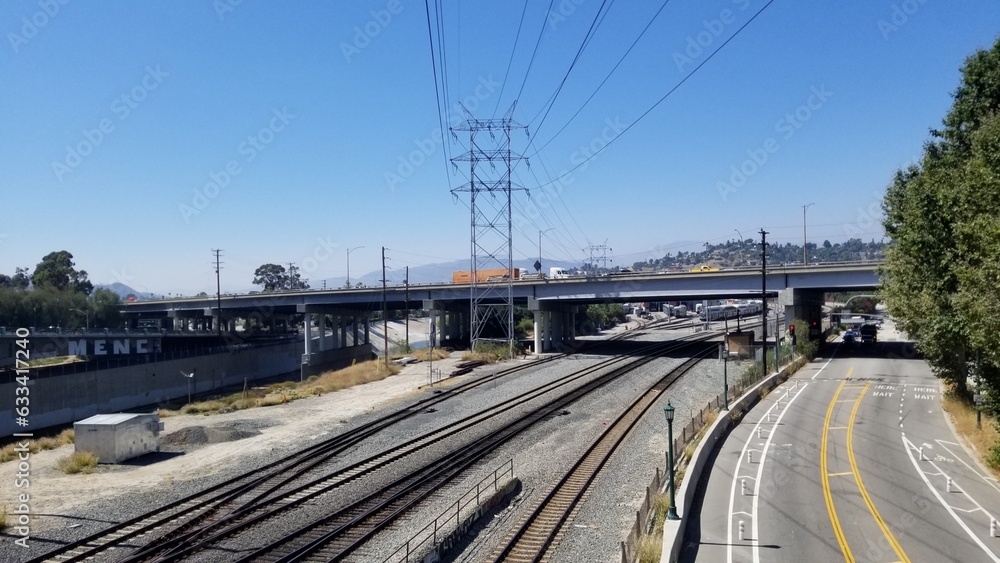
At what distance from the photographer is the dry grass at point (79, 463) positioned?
24.3 meters

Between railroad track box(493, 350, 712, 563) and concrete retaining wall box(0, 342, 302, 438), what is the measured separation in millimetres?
36931

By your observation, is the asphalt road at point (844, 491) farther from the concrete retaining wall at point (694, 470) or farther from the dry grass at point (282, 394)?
the dry grass at point (282, 394)

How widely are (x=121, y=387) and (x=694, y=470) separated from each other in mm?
47489

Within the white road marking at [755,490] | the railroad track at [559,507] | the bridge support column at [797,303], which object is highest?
the bridge support column at [797,303]

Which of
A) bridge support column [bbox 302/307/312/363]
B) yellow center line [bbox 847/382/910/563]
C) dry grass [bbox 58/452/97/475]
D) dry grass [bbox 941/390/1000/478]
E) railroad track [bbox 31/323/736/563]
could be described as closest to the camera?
yellow center line [bbox 847/382/910/563]

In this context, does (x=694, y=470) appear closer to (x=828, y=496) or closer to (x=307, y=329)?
(x=828, y=496)

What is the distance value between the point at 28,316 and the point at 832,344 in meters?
93.7

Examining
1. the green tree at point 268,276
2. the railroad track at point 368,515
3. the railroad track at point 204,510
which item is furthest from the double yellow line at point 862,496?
the green tree at point 268,276

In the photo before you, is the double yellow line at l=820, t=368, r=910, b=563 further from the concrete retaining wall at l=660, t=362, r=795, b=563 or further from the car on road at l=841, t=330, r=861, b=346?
the car on road at l=841, t=330, r=861, b=346

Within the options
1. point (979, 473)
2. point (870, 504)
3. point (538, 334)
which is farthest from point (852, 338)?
point (870, 504)

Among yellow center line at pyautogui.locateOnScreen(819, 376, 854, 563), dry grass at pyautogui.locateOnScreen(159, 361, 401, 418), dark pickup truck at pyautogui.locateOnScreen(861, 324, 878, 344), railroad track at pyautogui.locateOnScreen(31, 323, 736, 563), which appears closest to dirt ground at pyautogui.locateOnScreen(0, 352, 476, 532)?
dry grass at pyautogui.locateOnScreen(159, 361, 401, 418)

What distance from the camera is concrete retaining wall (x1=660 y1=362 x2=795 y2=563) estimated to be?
14586mm

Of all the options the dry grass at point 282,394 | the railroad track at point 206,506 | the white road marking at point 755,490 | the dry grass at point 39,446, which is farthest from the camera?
the dry grass at point 282,394

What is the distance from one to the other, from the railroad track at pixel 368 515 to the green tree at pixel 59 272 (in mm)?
117520
